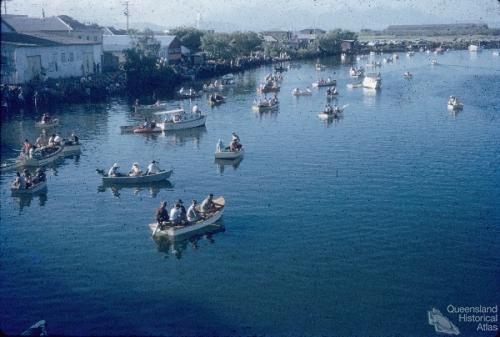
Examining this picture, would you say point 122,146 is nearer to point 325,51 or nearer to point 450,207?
point 450,207

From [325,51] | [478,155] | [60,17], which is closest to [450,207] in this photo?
[478,155]

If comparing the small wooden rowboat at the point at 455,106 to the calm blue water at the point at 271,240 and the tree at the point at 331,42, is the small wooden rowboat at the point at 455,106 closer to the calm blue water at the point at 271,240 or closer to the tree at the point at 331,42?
the calm blue water at the point at 271,240

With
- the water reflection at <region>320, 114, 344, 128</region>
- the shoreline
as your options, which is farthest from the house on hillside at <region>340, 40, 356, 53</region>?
the water reflection at <region>320, 114, 344, 128</region>

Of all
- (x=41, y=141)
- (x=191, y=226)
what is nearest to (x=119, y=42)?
(x=41, y=141)

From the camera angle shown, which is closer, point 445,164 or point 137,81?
point 445,164

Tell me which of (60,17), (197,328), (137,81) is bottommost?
(197,328)

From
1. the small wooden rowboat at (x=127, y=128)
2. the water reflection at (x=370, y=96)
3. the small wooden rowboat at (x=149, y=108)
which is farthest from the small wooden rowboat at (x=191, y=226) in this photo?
the water reflection at (x=370, y=96)
